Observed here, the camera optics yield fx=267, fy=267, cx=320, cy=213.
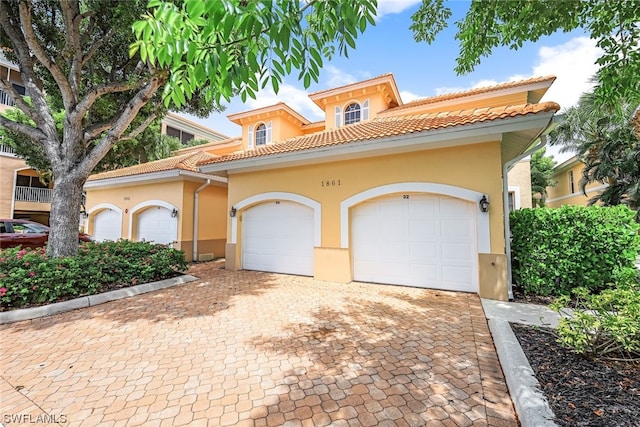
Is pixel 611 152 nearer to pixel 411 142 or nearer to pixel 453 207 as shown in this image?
pixel 453 207

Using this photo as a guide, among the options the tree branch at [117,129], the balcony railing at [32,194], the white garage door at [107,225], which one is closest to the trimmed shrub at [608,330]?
the tree branch at [117,129]

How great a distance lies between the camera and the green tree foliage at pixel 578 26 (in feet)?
12.6

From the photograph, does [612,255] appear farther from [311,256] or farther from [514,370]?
[311,256]

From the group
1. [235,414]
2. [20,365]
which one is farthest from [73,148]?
[235,414]

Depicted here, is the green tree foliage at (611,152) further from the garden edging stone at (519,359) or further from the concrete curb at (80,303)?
the concrete curb at (80,303)

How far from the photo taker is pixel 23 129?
7527mm

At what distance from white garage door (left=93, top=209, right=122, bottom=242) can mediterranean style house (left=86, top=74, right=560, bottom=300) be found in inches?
76.4

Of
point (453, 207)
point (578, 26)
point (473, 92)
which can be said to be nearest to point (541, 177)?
point (473, 92)

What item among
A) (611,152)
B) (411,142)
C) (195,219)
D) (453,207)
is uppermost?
(611,152)

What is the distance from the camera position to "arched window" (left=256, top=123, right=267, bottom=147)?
16516 mm

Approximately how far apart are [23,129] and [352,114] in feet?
39.9

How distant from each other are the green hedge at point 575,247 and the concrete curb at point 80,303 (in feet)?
31.5

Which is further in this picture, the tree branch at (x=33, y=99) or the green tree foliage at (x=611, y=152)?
the green tree foliage at (x=611, y=152)

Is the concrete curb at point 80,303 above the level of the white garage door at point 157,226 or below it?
below
